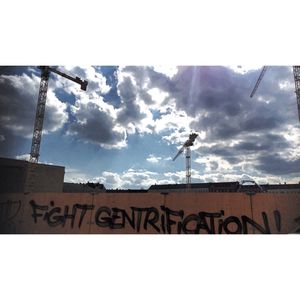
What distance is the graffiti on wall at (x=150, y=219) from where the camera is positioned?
12219 millimetres

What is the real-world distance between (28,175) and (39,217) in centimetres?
2033

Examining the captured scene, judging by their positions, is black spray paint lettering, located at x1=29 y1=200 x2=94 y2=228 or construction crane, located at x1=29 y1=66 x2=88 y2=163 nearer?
→ black spray paint lettering, located at x1=29 y1=200 x2=94 y2=228

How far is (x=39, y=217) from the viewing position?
46.5 feet

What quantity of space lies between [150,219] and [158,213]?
48 cm

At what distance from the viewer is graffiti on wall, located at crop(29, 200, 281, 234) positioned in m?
12.2

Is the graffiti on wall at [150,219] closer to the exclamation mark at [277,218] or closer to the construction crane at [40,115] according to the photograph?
the exclamation mark at [277,218]

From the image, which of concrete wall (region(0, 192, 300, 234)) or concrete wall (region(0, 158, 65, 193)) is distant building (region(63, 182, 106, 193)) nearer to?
concrete wall (region(0, 158, 65, 193))

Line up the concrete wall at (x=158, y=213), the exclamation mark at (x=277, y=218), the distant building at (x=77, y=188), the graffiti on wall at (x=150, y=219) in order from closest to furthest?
the exclamation mark at (x=277, y=218) → the concrete wall at (x=158, y=213) → the graffiti on wall at (x=150, y=219) → the distant building at (x=77, y=188)

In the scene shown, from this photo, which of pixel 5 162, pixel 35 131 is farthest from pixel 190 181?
pixel 5 162

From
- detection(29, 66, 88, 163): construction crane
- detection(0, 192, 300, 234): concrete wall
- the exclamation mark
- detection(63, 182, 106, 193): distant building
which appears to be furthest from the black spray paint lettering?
detection(29, 66, 88, 163): construction crane

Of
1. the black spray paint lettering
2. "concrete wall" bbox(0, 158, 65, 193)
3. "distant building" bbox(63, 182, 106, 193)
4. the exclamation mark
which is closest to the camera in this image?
the exclamation mark

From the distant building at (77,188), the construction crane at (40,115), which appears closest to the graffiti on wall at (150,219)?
the distant building at (77,188)

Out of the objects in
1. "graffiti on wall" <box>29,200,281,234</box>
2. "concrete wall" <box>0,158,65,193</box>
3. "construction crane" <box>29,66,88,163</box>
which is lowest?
"graffiti on wall" <box>29,200,281,234</box>
